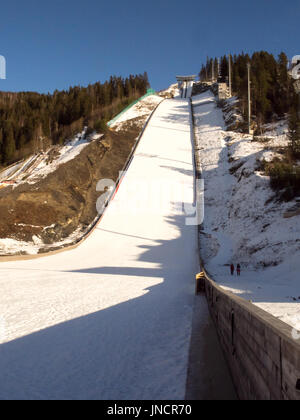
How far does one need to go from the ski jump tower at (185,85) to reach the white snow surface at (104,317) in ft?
210

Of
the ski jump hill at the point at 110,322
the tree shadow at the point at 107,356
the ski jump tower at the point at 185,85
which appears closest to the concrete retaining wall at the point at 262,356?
the ski jump hill at the point at 110,322

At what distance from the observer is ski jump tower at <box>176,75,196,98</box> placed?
77188 mm

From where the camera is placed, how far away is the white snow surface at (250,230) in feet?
32.6

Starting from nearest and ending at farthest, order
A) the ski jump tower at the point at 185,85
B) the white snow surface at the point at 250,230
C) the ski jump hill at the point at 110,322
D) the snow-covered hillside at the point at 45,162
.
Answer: the ski jump hill at the point at 110,322, the white snow surface at the point at 250,230, the snow-covered hillside at the point at 45,162, the ski jump tower at the point at 185,85

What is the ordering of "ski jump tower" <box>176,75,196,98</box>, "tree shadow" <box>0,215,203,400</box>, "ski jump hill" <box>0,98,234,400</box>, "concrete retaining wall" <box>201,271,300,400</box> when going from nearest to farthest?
"concrete retaining wall" <box>201,271,300,400</box> < "tree shadow" <box>0,215,203,400</box> < "ski jump hill" <box>0,98,234,400</box> < "ski jump tower" <box>176,75,196,98</box>

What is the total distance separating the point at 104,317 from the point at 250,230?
12.2 meters

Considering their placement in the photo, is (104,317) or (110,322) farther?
(104,317)

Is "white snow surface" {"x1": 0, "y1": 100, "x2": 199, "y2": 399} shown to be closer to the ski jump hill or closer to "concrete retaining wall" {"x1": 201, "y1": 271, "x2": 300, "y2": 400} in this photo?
the ski jump hill

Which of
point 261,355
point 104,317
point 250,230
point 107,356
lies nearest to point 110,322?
point 104,317

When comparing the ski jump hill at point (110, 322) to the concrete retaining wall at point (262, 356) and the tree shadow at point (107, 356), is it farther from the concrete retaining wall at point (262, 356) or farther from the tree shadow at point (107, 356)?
the concrete retaining wall at point (262, 356)

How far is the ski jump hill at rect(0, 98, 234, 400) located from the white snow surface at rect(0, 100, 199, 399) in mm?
19

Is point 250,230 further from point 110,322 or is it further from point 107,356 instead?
point 107,356

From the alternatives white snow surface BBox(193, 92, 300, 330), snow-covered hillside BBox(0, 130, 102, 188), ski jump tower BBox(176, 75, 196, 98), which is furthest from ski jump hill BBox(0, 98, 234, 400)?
ski jump tower BBox(176, 75, 196, 98)

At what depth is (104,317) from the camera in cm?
765
